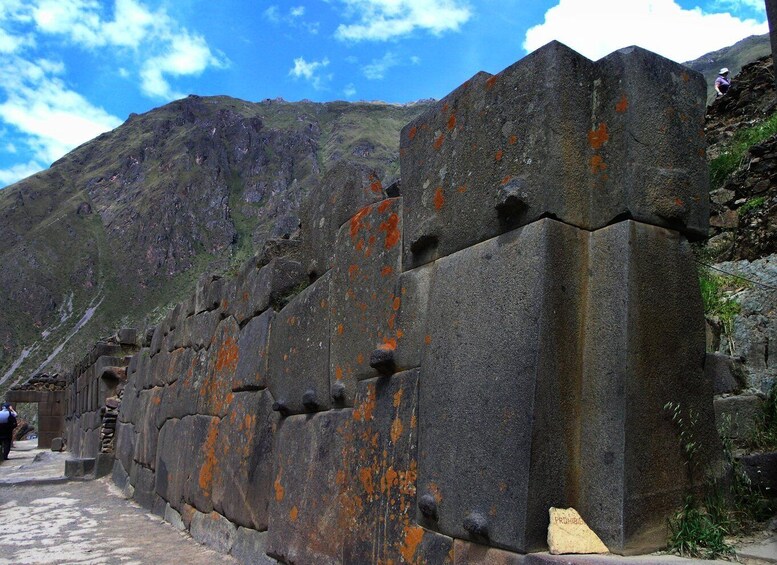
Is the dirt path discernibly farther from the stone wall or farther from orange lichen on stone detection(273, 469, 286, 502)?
the stone wall

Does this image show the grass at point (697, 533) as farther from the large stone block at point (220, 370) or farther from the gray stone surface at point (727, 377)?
the large stone block at point (220, 370)

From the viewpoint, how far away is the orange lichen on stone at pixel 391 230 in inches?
124

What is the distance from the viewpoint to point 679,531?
2.07 meters

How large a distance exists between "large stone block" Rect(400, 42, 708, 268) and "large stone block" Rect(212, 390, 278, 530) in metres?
2.38

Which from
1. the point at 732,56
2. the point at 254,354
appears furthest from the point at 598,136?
the point at 732,56

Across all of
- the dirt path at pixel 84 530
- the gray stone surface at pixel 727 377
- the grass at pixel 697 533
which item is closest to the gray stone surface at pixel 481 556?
the grass at pixel 697 533

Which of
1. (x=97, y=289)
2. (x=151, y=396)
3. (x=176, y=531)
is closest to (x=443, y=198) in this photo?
(x=176, y=531)

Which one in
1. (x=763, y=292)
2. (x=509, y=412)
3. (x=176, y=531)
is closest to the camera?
(x=509, y=412)

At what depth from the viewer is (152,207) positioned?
9750 centimetres

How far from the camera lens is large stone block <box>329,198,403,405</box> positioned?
312 centimetres

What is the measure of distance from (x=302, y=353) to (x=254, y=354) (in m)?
0.91

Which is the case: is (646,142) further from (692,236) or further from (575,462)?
(575,462)

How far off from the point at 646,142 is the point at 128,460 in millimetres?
8470

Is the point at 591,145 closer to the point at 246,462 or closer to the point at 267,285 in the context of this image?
the point at 267,285
